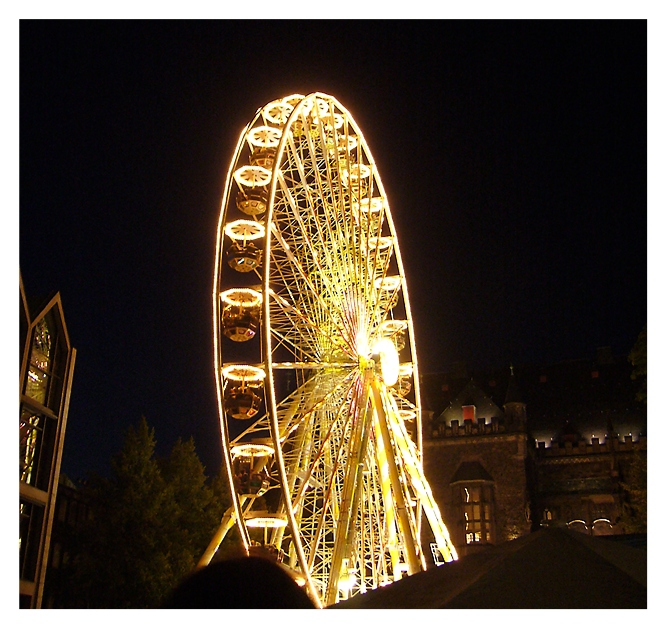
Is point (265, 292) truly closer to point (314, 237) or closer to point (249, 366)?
point (249, 366)

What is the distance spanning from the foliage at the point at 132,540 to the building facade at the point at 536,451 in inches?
852

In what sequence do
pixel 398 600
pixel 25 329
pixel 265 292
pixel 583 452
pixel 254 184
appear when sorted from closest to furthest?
pixel 398 600
pixel 265 292
pixel 254 184
pixel 25 329
pixel 583 452

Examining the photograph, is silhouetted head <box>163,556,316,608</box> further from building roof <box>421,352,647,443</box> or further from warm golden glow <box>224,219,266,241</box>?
building roof <box>421,352,647,443</box>

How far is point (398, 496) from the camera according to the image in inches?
869

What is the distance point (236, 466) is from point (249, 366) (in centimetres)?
250

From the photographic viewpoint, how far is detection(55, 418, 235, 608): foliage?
37469 millimetres

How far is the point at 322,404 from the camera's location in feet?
75.9

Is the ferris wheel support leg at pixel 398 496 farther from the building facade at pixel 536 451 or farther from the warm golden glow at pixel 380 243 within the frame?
the building facade at pixel 536 451

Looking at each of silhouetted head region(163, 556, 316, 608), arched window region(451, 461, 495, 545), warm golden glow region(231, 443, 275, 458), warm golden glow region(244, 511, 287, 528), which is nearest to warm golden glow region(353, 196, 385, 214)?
warm golden glow region(231, 443, 275, 458)

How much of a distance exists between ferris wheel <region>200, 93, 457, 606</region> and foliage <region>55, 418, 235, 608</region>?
43.0 ft

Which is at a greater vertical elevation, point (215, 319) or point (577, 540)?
point (215, 319)

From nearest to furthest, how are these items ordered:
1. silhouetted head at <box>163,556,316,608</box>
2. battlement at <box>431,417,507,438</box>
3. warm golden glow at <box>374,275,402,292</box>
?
silhouetted head at <box>163,556,316,608</box> < warm golden glow at <box>374,275,402,292</box> < battlement at <box>431,417,507,438</box>

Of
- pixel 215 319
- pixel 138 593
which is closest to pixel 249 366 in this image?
pixel 215 319

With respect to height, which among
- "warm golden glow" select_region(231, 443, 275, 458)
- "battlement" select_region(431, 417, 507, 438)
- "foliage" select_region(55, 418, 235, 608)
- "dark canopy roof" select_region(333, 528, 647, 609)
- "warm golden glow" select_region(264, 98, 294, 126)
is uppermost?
"warm golden glow" select_region(264, 98, 294, 126)
